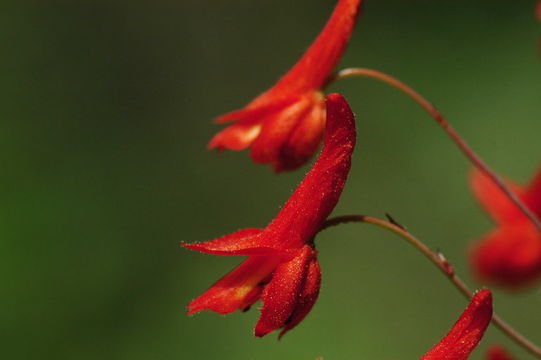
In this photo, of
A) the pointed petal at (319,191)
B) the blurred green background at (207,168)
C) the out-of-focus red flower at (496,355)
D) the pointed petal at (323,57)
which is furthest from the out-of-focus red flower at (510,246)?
the blurred green background at (207,168)

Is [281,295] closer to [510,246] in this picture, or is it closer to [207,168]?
[510,246]

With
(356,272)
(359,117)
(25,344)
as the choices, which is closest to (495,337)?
(356,272)

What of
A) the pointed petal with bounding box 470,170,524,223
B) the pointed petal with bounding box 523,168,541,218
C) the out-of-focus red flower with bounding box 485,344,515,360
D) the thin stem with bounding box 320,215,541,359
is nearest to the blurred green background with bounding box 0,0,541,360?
the pointed petal with bounding box 470,170,524,223

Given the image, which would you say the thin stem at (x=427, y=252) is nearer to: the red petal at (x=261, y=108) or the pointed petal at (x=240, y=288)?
the pointed petal at (x=240, y=288)

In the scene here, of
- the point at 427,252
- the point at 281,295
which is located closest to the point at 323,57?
the point at 427,252

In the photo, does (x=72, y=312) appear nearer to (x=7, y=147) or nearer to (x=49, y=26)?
(x=7, y=147)

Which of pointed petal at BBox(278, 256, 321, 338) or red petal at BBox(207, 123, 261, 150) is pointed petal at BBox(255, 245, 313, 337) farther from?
red petal at BBox(207, 123, 261, 150)

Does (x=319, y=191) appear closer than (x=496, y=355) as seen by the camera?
Yes
